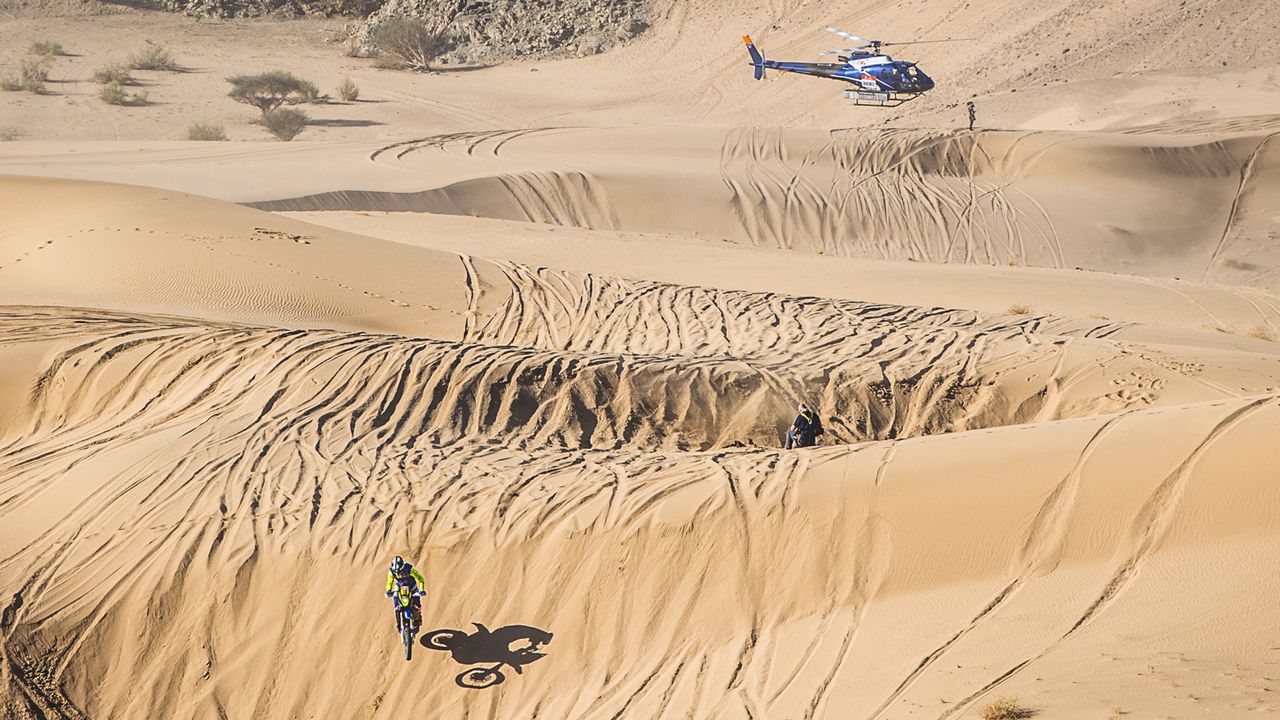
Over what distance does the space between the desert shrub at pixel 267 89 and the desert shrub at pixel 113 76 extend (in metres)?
3.50

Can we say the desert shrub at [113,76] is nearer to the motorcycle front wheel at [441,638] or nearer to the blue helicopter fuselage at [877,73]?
the blue helicopter fuselage at [877,73]

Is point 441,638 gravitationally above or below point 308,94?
below

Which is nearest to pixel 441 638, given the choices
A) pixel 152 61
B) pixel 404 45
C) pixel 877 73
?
pixel 877 73

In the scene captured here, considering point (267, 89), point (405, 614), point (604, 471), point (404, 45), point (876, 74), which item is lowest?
point (405, 614)

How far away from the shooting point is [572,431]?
13125 millimetres

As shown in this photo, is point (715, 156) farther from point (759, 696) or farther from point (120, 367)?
point (759, 696)

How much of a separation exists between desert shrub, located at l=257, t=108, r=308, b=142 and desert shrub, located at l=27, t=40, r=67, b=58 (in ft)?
36.3

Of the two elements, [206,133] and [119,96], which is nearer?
[206,133]

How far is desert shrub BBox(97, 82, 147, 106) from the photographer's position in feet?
130

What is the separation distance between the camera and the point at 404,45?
4866 cm

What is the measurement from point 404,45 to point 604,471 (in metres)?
40.8

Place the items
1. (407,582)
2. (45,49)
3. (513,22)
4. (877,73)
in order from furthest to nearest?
(513,22)
(45,49)
(877,73)
(407,582)

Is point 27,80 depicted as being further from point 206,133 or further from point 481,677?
point 481,677

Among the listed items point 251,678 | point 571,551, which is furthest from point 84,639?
point 571,551
